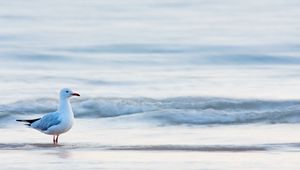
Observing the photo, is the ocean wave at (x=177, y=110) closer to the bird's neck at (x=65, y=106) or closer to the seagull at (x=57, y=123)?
the bird's neck at (x=65, y=106)

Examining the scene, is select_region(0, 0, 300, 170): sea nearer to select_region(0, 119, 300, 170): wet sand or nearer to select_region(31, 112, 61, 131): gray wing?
select_region(0, 119, 300, 170): wet sand

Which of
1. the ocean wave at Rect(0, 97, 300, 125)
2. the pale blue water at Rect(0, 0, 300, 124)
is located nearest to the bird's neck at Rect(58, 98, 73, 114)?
the ocean wave at Rect(0, 97, 300, 125)

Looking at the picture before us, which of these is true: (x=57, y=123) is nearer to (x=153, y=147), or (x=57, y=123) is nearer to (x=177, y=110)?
(x=153, y=147)

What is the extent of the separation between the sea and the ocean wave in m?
0.02

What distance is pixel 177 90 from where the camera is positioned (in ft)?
59.7

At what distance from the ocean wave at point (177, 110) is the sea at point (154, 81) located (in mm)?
20

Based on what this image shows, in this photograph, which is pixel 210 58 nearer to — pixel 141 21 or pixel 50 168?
pixel 141 21

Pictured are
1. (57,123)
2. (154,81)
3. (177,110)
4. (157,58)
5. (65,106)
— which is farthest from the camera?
(157,58)

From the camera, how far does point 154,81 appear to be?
19.5 m

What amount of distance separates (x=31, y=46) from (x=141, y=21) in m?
5.24

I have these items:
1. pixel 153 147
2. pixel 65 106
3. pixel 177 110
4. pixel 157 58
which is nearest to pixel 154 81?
pixel 157 58

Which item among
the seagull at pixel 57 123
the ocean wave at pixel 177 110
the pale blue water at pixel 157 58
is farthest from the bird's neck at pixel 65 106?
the pale blue water at pixel 157 58

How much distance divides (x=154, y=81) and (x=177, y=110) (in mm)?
4057

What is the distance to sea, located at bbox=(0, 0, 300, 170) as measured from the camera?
1173 centimetres
